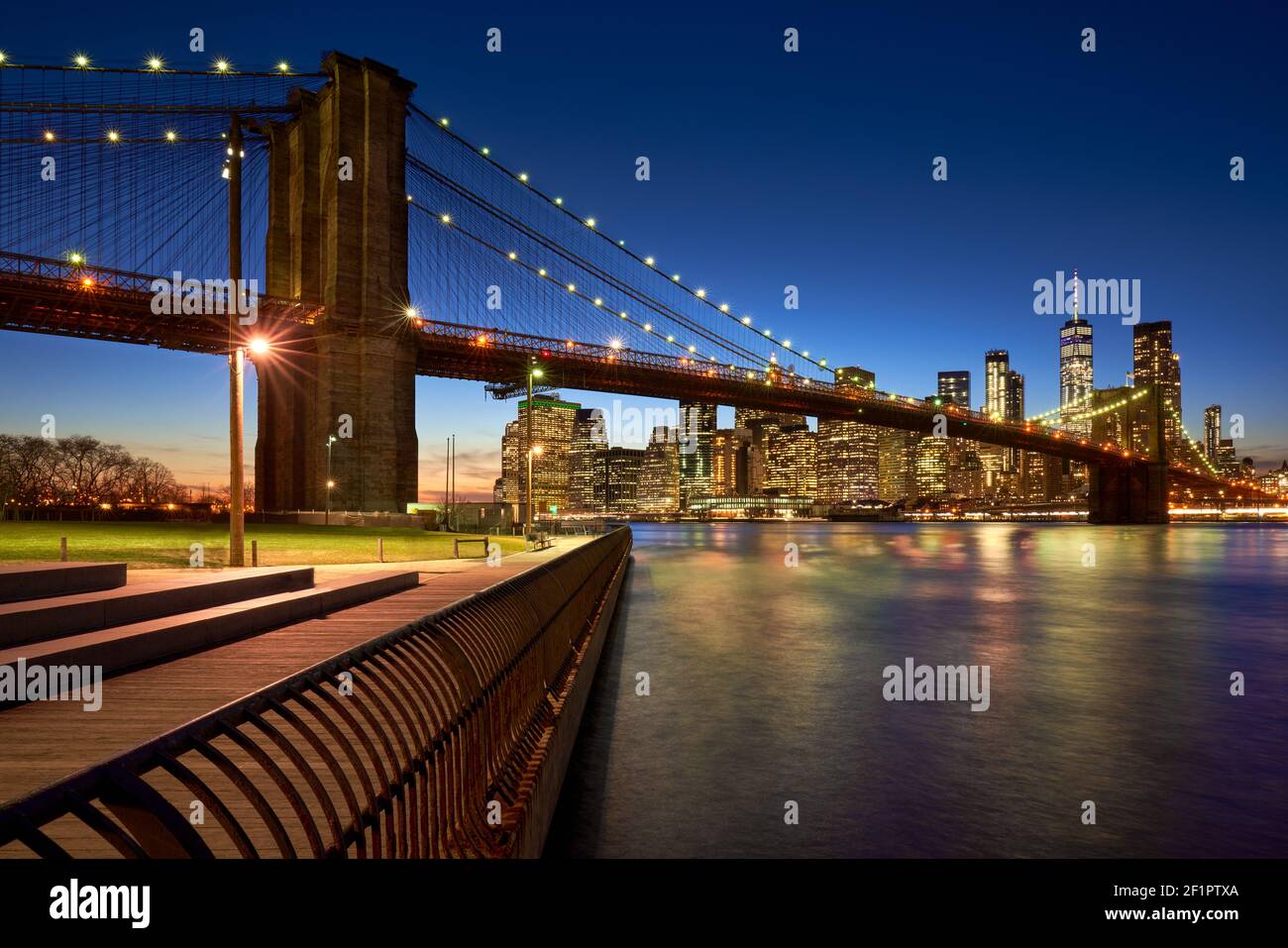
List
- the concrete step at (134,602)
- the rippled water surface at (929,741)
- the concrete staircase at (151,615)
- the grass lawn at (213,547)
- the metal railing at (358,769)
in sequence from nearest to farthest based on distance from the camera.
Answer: the metal railing at (358,769) < the rippled water surface at (929,741) < the concrete staircase at (151,615) < the concrete step at (134,602) < the grass lawn at (213,547)

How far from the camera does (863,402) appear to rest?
72.2 m

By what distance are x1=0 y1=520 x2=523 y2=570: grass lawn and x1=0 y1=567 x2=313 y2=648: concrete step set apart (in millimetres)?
4606

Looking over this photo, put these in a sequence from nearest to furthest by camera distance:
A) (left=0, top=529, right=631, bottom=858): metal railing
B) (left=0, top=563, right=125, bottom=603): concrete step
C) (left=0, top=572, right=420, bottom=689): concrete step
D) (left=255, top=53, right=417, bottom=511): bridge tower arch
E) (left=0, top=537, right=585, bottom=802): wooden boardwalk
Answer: (left=0, top=529, right=631, bottom=858): metal railing
(left=0, top=537, right=585, bottom=802): wooden boardwalk
(left=0, top=572, right=420, bottom=689): concrete step
(left=0, top=563, right=125, bottom=603): concrete step
(left=255, top=53, right=417, bottom=511): bridge tower arch

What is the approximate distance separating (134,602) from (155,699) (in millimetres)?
3679

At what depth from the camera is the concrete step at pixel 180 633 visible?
24.1ft

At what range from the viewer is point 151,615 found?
10.1m

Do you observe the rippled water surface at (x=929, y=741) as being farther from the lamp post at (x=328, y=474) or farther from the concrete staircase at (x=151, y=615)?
the lamp post at (x=328, y=474)

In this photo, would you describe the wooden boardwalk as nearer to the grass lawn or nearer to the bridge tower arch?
the grass lawn


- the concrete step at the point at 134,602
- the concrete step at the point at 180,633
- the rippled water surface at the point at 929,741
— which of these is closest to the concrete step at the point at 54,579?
the concrete step at the point at 134,602

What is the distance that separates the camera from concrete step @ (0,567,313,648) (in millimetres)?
7973

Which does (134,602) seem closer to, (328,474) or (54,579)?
(54,579)

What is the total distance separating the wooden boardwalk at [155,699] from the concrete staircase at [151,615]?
0.84 ft

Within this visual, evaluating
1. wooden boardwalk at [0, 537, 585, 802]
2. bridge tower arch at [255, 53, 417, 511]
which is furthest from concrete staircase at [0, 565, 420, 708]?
bridge tower arch at [255, 53, 417, 511]

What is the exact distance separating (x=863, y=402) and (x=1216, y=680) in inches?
2426
